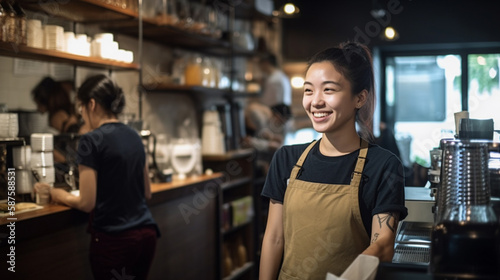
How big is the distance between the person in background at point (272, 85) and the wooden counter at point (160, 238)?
176 centimetres

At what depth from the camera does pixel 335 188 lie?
166 centimetres

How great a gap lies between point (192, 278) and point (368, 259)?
2.64 m

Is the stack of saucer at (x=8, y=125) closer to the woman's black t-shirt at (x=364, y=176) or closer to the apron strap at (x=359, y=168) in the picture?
the woman's black t-shirt at (x=364, y=176)

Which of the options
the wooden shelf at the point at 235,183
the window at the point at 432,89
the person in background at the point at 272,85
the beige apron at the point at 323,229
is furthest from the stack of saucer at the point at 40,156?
the window at the point at 432,89

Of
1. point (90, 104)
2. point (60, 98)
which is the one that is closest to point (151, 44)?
point (60, 98)

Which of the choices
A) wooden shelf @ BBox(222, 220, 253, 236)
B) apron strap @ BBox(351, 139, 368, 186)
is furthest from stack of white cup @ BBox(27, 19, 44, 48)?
wooden shelf @ BBox(222, 220, 253, 236)

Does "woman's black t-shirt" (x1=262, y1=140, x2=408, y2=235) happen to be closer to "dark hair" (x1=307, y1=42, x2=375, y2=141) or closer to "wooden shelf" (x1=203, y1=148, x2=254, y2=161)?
"dark hair" (x1=307, y1=42, x2=375, y2=141)

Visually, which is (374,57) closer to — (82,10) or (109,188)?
(82,10)

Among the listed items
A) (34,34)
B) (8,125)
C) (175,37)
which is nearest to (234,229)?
(175,37)

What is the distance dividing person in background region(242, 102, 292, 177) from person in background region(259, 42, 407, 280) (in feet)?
11.0

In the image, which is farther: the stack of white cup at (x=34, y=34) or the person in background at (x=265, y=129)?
the person in background at (x=265, y=129)

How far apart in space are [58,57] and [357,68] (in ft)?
5.88

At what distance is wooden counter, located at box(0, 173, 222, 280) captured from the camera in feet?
7.69

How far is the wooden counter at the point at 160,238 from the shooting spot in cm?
234
